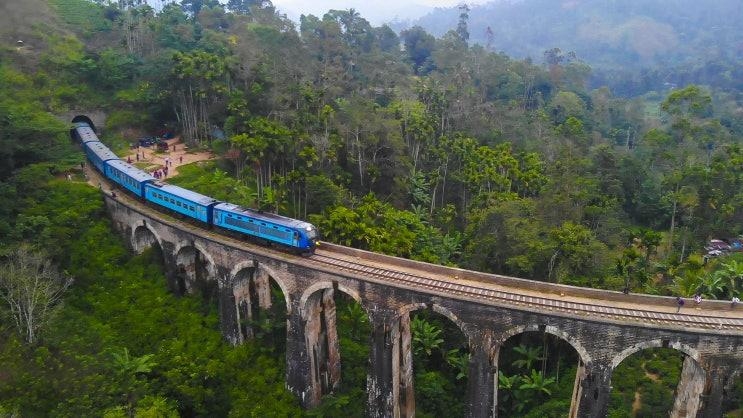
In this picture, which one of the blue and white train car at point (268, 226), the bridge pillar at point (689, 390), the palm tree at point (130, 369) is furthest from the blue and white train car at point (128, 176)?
the bridge pillar at point (689, 390)

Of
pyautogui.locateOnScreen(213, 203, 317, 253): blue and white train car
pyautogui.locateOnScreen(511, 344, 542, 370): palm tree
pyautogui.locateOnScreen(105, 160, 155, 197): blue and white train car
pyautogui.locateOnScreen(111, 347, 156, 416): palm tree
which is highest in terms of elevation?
pyautogui.locateOnScreen(105, 160, 155, 197): blue and white train car

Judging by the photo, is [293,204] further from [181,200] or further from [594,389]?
[594,389]

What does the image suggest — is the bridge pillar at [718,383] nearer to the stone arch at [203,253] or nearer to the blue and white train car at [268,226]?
the blue and white train car at [268,226]

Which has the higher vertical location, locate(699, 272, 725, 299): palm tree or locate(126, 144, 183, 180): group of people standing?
locate(126, 144, 183, 180): group of people standing

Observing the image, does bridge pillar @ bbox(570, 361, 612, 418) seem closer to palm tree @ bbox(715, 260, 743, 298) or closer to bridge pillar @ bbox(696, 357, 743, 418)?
bridge pillar @ bbox(696, 357, 743, 418)

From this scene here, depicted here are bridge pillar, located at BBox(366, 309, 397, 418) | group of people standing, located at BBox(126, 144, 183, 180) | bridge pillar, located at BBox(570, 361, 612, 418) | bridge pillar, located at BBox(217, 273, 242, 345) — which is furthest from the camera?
group of people standing, located at BBox(126, 144, 183, 180)

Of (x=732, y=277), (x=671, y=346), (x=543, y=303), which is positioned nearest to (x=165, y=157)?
(x=543, y=303)

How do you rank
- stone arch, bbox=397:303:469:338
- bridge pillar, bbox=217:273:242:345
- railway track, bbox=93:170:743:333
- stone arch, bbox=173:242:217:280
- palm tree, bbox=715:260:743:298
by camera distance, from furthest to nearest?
stone arch, bbox=173:242:217:280 → bridge pillar, bbox=217:273:242:345 → palm tree, bbox=715:260:743:298 → stone arch, bbox=397:303:469:338 → railway track, bbox=93:170:743:333

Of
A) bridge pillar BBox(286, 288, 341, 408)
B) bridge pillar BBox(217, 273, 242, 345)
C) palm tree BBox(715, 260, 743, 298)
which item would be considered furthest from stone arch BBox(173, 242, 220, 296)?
palm tree BBox(715, 260, 743, 298)
